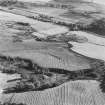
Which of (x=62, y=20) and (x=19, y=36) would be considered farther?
(x=62, y=20)

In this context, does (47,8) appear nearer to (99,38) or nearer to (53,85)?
(99,38)

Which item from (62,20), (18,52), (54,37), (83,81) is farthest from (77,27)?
(83,81)

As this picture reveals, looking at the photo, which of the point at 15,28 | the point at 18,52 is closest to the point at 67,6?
the point at 15,28

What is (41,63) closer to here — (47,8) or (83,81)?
(83,81)

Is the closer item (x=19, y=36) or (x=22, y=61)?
(x=22, y=61)

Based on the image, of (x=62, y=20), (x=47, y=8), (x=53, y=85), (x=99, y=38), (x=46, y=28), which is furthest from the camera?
(x=47, y=8)

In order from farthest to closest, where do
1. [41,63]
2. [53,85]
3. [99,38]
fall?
[99,38] → [41,63] → [53,85]
